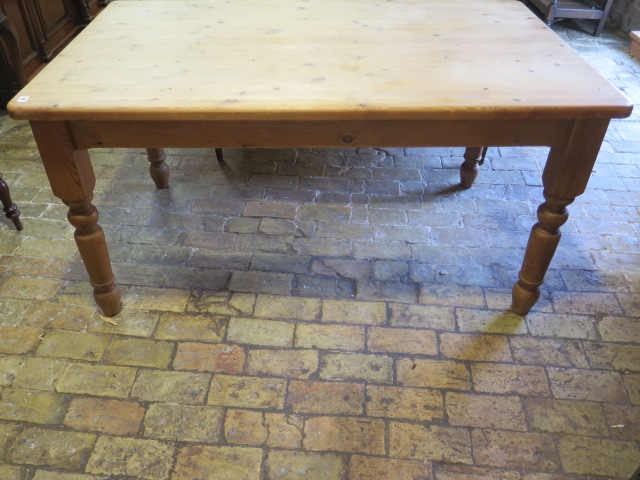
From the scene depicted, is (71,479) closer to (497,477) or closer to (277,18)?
(497,477)

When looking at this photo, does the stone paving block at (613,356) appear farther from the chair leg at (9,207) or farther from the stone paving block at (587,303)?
the chair leg at (9,207)

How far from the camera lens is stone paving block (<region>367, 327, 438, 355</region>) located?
6.67 ft

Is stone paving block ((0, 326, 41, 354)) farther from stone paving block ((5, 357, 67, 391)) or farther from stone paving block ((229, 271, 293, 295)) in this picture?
stone paving block ((229, 271, 293, 295))

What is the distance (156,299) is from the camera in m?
2.23

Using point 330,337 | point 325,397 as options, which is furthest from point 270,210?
point 325,397

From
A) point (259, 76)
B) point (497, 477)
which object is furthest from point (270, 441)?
point (259, 76)

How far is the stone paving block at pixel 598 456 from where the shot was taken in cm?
167

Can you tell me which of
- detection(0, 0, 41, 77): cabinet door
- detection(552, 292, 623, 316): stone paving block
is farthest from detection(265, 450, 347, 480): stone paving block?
detection(0, 0, 41, 77): cabinet door

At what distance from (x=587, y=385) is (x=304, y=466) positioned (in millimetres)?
1015

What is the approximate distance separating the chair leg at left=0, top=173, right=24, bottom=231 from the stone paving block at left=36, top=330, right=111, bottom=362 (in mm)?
742

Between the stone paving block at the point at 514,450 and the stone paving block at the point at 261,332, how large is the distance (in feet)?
2.44

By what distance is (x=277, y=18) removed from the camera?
89.4 inches

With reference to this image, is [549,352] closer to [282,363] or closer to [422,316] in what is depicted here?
[422,316]

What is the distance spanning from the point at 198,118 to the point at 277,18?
884mm
